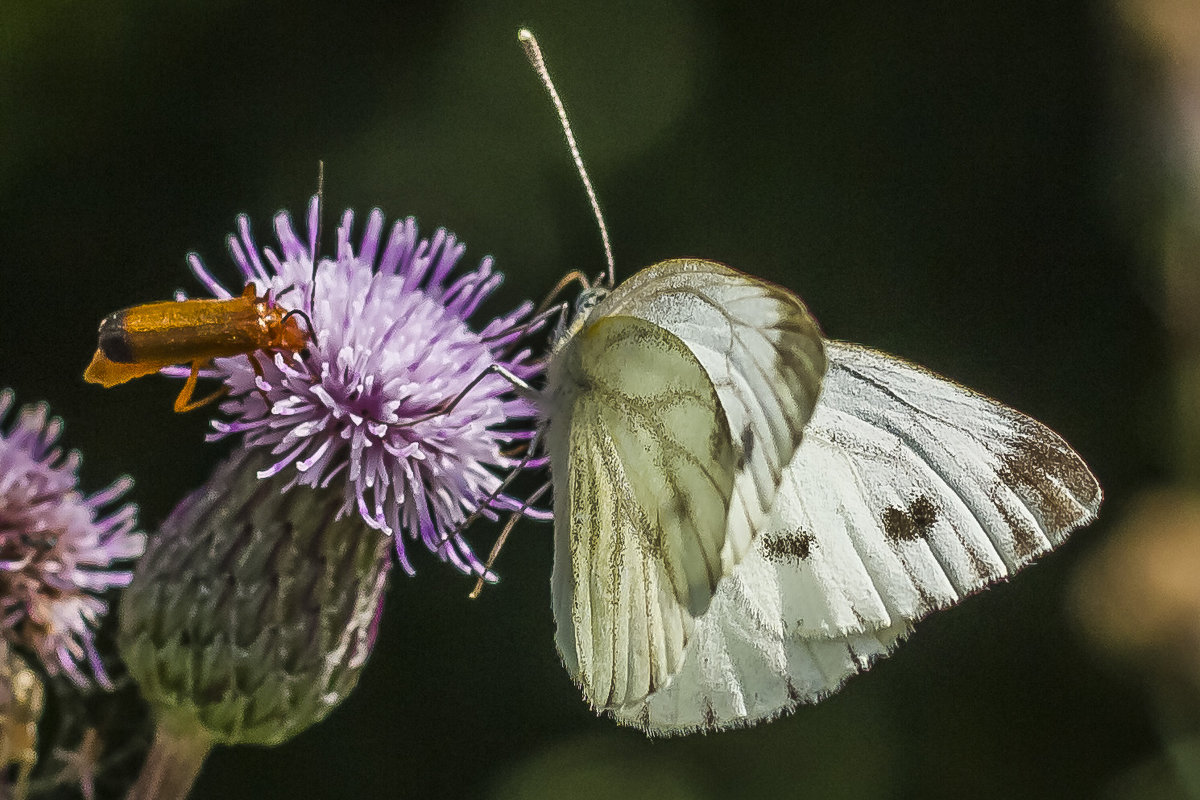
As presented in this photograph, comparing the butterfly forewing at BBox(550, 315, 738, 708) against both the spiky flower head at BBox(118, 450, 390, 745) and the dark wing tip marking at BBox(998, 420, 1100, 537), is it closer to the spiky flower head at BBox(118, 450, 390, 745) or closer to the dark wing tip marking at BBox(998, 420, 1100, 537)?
the spiky flower head at BBox(118, 450, 390, 745)

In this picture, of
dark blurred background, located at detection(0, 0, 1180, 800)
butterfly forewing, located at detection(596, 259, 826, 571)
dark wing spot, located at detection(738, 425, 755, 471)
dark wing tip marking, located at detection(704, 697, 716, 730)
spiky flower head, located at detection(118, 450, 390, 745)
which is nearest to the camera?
butterfly forewing, located at detection(596, 259, 826, 571)

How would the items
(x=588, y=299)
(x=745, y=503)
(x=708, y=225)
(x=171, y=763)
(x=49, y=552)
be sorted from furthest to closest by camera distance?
(x=708, y=225) → (x=588, y=299) → (x=49, y=552) → (x=171, y=763) → (x=745, y=503)

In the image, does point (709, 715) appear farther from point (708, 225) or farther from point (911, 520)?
point (708, 225)

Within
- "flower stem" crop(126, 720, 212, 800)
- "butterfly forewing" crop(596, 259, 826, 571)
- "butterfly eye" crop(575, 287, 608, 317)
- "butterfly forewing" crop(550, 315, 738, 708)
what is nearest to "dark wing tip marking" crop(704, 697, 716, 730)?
"butterfly forewing" crop(550, 315, 738, 708)

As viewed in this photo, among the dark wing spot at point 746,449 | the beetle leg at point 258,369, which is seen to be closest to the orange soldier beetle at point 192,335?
the beetle leg at point 258,369

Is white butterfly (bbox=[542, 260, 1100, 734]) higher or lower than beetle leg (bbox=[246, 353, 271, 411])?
lower

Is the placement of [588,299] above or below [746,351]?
above

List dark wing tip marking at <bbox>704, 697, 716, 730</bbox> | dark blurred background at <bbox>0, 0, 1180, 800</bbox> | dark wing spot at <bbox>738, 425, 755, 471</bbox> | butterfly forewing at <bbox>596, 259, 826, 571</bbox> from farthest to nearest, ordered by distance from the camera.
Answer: dark blurred background at <bbox>0, 0, 1180, 800</bbox> → dark wing tip marking at <bbox>704, 697, 716, 730</bbox> → dark wing spot at <bbox>738, 425, 755, 471</bbox> → butterfly forewing at <bbox>596, 259, 826, 571</bbox>

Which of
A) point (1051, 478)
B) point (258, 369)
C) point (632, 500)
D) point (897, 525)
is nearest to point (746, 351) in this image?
point (632, 500)
